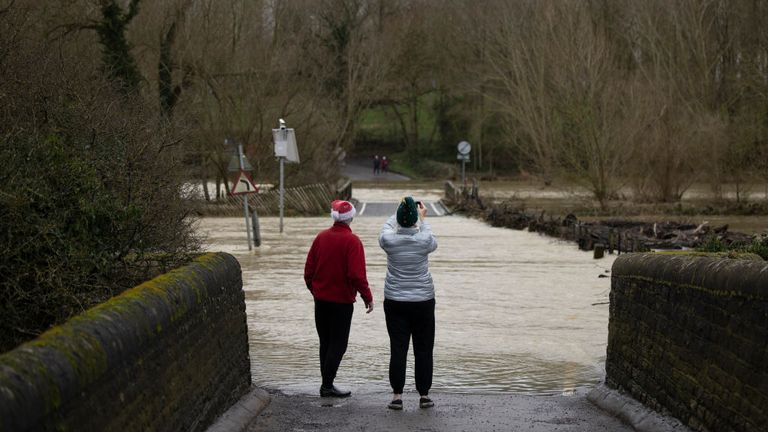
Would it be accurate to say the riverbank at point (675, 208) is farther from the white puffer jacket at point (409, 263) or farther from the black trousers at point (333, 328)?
the white puffer jacket at point (409, 263)

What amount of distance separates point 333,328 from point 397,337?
2.07 ft

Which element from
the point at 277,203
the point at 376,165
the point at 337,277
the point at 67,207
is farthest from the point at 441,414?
the point at 376,165

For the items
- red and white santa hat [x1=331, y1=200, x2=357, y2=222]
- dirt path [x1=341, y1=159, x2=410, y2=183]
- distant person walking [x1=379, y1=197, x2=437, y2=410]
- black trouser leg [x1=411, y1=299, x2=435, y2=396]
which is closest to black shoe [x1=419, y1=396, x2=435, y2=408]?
black trouser leg [x1=411, y1=299, x2=435, y2=396]

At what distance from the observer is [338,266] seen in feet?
32.1

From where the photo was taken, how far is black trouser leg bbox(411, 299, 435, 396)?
31.2ft

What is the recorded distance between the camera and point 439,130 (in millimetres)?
88250

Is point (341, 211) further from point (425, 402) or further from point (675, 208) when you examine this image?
point (675, 208)

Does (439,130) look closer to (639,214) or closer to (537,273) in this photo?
(639,214)

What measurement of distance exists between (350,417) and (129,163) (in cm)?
269

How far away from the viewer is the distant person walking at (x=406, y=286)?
9.48 meters

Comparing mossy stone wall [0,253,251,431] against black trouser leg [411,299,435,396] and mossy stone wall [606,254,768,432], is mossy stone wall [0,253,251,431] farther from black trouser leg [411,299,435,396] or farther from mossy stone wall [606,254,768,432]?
mossy stone wall [606,254,768,432]

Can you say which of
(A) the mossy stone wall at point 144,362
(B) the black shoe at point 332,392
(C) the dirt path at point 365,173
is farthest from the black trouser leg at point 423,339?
(C) the dirt path at point 365,173

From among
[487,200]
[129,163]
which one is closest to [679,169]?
[487,200]

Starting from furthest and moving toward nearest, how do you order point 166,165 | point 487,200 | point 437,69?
point 437,69, point 487,200, point 166,165
